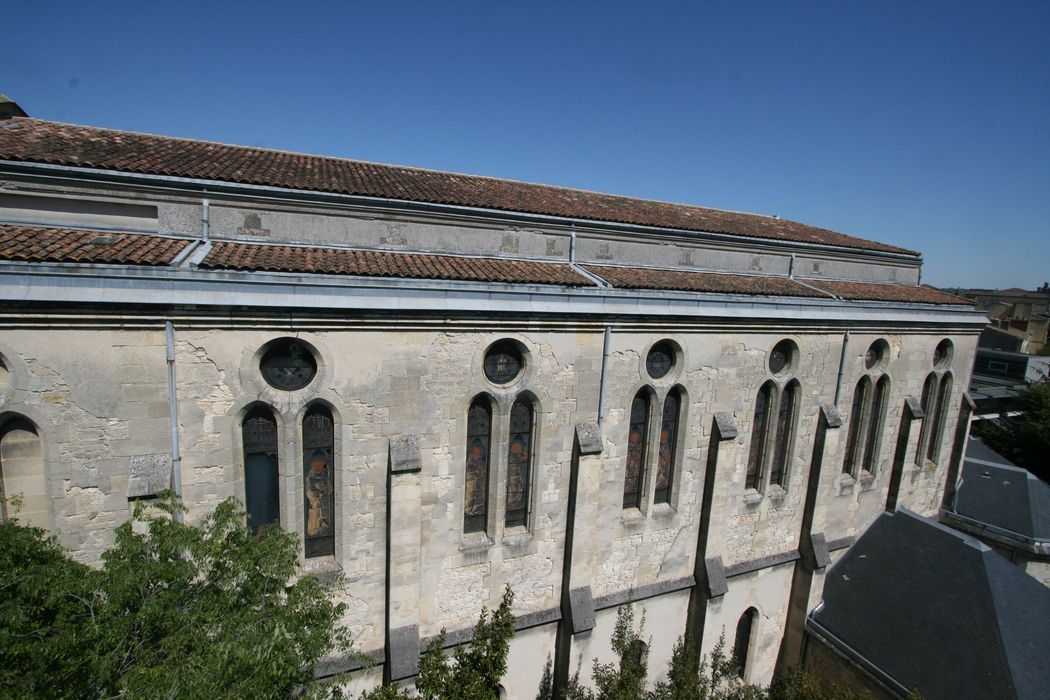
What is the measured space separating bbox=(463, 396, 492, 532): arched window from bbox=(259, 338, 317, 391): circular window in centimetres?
314

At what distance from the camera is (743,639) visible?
48.1 ft

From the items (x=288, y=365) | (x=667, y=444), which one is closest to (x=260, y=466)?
(x=288, y=365)

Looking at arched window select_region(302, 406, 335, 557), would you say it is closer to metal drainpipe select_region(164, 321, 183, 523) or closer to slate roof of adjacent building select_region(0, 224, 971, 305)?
metal drainpipe select_region(164, 321, 183, 523)

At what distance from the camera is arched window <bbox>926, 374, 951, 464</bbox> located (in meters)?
17.0

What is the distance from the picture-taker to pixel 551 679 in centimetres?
1182

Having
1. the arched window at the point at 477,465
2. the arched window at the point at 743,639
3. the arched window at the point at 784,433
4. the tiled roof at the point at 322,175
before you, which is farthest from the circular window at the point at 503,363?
the arched window at the point at 743,639

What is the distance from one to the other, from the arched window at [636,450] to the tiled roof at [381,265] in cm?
323

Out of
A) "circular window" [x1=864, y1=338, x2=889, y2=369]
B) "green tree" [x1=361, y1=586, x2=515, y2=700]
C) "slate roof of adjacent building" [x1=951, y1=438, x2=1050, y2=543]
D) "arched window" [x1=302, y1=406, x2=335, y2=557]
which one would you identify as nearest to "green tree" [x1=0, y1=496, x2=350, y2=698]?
Result: "green tree" [x1=361, y1=586, x2=515, y2=700]

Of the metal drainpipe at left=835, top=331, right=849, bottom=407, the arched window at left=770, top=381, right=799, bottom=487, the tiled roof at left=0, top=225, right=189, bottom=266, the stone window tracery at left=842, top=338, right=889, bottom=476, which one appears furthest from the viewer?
the stone window tracery at left=842, top=338, right=889, bottom=476

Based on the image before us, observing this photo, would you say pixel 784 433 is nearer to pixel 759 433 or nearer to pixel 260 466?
pixel 759 433

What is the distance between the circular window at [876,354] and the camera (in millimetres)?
15102

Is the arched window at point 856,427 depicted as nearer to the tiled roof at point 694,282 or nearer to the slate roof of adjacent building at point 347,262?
the slate roof of adjacent building at point 347,262

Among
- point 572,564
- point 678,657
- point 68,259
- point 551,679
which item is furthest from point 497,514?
point 68,259

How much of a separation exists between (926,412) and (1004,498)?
14.0 feet
